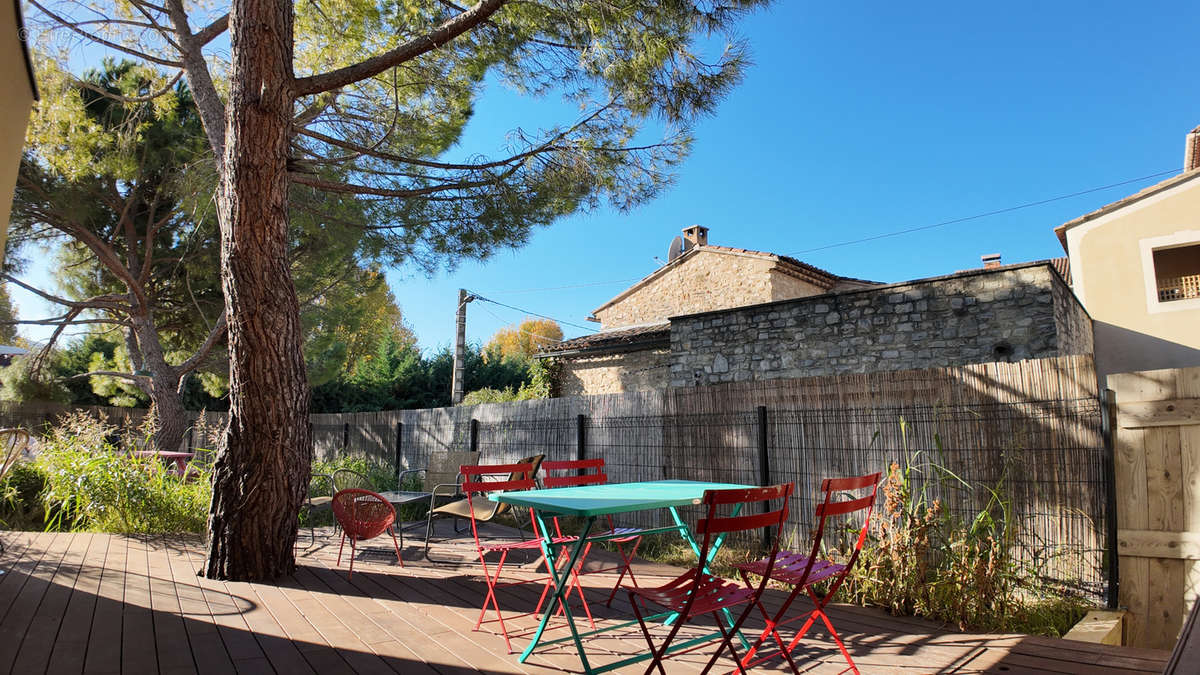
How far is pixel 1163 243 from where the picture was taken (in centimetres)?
1242

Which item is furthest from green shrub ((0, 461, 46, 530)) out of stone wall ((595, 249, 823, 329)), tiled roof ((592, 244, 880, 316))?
tiled roof ((592, 244, 880, 316))

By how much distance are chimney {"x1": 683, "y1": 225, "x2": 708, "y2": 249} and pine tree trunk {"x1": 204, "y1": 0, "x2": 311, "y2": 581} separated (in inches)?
636

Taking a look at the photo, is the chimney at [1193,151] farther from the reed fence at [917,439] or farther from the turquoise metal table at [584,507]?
the turquoise metal table at [584,507]

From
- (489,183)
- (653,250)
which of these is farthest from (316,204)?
(653,250)

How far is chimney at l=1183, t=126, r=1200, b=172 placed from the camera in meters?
13.4

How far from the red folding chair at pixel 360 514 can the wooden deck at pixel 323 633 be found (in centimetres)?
30

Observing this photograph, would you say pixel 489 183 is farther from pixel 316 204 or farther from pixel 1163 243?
pixel 1163 243

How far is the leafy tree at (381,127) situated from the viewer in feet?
13.7

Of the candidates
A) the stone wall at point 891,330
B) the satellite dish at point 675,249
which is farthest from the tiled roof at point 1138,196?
the satellite dish at point 675,249

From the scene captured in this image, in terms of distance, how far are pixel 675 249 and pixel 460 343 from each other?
7.28 meters

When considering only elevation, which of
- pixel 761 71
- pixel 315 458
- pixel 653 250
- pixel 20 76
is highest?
pixel 653 250

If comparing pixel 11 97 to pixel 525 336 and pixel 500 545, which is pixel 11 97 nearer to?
pixel 500 545

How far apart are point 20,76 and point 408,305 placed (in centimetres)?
3142

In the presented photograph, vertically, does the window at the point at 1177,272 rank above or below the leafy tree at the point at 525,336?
below
